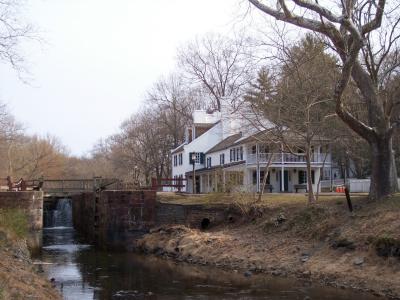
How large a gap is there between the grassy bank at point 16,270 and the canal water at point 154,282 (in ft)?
5.39

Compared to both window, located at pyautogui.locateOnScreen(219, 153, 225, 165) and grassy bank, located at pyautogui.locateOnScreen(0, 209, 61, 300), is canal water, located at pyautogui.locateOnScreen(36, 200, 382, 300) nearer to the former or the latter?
grassy bank, located at pyautogui.locateOnScreen(0, 209, 61, 300)

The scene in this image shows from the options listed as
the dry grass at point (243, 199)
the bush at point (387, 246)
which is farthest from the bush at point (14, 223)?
the bush at point (387, 246)

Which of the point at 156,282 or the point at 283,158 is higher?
the point at 283,158

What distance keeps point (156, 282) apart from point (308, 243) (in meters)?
6.58

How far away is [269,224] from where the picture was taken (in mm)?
27734

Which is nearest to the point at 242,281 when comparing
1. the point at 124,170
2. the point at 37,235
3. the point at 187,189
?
the point at 37,235

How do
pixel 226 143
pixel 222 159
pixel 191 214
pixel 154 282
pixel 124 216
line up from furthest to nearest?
pixel 222 159 → pixel 226 143 → pixel 124 216 → pixel 191 214 → pixel 154 282

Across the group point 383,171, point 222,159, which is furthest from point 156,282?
point 222,159

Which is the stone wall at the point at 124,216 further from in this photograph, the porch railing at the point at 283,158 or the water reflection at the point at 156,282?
the porch railing at the point at 283,158

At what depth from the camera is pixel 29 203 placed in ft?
137

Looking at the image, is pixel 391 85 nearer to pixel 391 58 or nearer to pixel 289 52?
pixel 391 58

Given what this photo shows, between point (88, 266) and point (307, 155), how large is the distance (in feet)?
40.7

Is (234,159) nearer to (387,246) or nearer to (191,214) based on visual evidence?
(191,214)

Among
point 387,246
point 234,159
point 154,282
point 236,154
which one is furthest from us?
point 234,159
